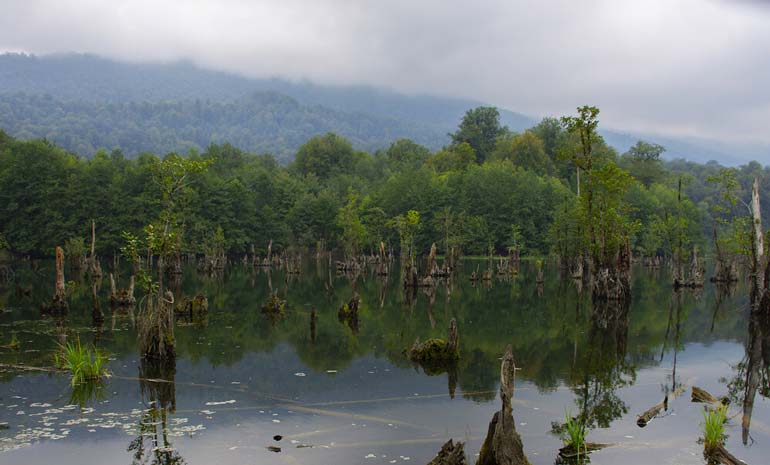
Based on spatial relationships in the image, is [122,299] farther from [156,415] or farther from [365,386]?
[156,415]

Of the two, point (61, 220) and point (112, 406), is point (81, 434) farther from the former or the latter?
point (61, 220)

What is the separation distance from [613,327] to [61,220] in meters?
69.8

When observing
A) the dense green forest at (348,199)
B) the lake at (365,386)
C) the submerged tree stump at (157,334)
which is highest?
the dense green forest at (348,199)

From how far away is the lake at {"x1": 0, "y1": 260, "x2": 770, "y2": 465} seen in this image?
15125 mm

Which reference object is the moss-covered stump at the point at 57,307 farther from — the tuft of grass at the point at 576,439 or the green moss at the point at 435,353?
the tuft of grass at the point at 576,439

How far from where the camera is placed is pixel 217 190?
98.1 metres

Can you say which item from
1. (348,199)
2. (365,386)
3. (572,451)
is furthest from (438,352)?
(348,199)

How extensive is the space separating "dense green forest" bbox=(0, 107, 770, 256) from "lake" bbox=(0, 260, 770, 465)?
63.9 feet

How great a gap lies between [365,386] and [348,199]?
9178cm

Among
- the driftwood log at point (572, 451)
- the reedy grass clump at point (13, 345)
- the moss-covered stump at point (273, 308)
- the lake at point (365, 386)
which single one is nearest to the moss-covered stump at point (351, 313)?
the lake at point (365, 386)

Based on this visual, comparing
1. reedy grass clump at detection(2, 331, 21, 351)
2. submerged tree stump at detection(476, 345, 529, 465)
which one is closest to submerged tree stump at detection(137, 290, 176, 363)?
reedy grass clump at detection(2, 331, 21, 351)

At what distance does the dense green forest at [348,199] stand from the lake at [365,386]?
19.5 meters

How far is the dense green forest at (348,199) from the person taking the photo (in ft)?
270

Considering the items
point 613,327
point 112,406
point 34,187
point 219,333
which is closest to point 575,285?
point 613,327
